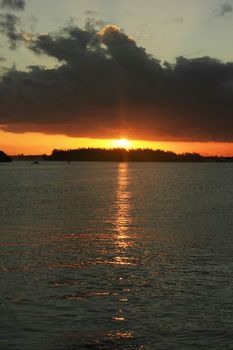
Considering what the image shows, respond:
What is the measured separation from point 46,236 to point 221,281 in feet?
57.2

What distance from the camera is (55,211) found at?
58719 millimetres

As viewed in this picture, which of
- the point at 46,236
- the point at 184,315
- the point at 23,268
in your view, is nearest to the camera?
the point at 184,315

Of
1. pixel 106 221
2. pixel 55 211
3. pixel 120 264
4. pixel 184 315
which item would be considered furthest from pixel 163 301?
pixel 55 211

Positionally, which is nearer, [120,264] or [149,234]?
[120,264]

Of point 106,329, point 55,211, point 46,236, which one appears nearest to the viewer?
point 106,329

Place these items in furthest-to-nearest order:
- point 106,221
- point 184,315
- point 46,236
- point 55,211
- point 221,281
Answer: point 55,211 → point 106,221 → point 46,236 → point 221,281 → point 184,315

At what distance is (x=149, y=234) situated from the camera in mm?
38344

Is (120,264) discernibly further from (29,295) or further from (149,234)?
(149,234)

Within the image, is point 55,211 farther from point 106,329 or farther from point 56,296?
point 106,329

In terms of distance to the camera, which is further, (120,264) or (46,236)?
(46,236)

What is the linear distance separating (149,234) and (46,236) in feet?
25.4

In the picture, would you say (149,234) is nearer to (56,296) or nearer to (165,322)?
(56,296)

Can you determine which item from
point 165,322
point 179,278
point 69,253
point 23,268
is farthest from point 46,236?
point 165,322

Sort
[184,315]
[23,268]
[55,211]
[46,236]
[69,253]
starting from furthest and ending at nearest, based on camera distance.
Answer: [55,211] → [46,236] → [69,253] → [23,268] → [184,315]
